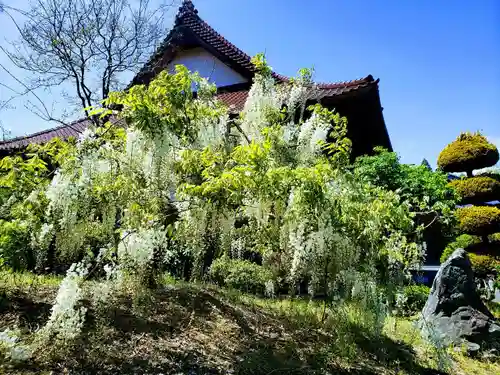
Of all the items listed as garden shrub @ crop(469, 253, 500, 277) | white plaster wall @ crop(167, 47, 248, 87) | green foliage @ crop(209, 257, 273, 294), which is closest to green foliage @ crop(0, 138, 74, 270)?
green foliage @ crop(209, 257, 273, 294)

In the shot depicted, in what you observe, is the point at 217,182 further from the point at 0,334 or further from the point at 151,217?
the point at 0,334

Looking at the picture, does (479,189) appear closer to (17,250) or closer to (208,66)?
(208,66)

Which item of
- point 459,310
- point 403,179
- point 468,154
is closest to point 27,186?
point 459,310

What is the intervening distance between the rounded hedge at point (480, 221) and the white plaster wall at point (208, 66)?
253 inches

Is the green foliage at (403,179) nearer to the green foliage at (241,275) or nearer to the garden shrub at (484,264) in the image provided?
the garden shrub at (484,264)

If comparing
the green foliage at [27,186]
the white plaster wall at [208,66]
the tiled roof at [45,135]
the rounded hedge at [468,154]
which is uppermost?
the white plaster wall at [208,66]

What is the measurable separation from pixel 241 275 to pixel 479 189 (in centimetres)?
739

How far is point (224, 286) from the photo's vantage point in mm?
6730

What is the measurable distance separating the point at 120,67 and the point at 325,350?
824 cm

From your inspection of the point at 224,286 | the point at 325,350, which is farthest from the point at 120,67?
the point at 325,350

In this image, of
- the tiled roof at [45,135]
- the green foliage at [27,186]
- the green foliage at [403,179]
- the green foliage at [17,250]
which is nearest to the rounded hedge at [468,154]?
the green foliage at [403,179]

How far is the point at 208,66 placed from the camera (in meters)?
11.4

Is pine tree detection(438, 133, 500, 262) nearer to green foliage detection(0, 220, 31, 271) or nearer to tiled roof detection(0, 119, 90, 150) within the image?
green foliage detection(0, 220, 31, 271)

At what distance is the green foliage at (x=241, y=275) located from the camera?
651cm
